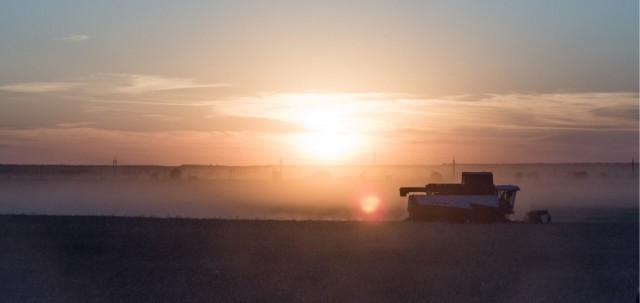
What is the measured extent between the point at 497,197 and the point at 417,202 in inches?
170

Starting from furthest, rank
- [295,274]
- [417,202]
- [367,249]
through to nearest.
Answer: [417,202] < [367,249] < [295,274]

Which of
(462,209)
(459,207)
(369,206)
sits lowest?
Result: (369,206)

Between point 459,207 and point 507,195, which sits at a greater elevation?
point 507,195

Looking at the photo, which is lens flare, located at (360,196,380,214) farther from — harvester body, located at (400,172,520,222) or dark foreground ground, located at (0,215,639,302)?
dark foreground ground, located at (0,215,639,302)

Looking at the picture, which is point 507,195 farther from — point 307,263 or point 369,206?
point 369,206

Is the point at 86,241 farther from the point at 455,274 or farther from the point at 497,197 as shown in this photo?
the point at 497,197

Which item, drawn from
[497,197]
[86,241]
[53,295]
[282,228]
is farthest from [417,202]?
[53,295]

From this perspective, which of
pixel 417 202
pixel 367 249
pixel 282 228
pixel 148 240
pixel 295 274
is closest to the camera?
pixel 295 274

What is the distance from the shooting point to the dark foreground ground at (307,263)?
1742 cm

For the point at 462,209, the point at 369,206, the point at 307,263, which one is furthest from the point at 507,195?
the point at 369,206

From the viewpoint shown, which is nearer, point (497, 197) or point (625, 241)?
point (625, 241)

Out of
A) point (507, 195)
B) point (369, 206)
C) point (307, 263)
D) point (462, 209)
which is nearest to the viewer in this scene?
point (307, 263)

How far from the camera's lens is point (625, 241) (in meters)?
30.1

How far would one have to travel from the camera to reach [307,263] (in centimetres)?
2227
